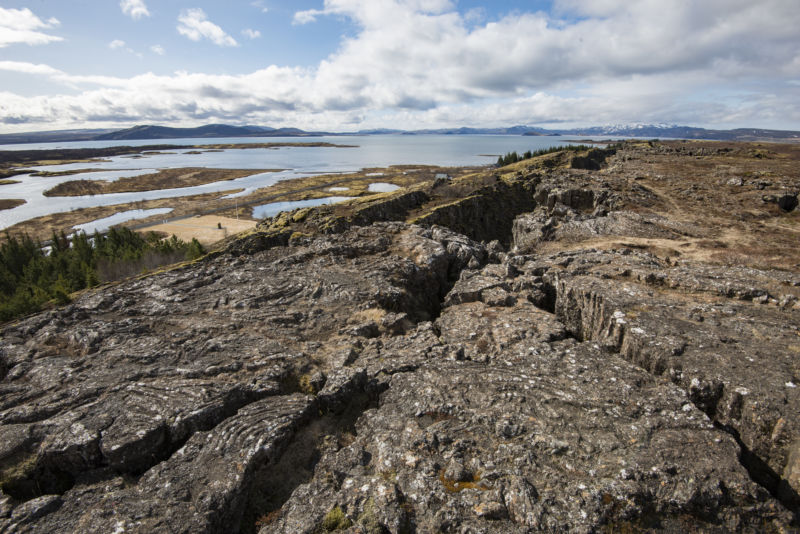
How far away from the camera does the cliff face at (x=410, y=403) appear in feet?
35.6

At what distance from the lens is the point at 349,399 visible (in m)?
16.7

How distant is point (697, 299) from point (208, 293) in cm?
3333

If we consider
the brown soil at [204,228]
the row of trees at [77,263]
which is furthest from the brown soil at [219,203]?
the row of trees at [77,263]

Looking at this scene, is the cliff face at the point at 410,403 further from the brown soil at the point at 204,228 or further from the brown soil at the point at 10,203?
the brown soil at the point at 10,203

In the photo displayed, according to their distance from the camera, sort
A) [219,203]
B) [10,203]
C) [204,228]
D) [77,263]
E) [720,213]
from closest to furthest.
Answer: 1. [720,213]
2. [77,263]
3. [204,228]
4. [219,203]
5. [10,203]

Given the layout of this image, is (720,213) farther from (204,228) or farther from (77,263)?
(204,228)

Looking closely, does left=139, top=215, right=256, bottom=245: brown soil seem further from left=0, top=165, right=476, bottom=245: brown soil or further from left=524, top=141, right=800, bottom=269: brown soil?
left=524, top=141, right=800, bottom=269: brown soil

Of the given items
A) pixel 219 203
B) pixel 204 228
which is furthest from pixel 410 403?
pixel 219 203

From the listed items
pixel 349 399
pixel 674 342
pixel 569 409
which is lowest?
pixel 349 399

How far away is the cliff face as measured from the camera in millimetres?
10852

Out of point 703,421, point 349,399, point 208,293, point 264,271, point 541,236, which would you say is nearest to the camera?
point 703,421

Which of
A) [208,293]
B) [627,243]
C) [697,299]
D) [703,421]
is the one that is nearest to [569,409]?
[703,421]

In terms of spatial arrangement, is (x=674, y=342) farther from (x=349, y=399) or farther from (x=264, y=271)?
(x=264, y=271)

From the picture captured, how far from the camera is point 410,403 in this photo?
15.5 m
